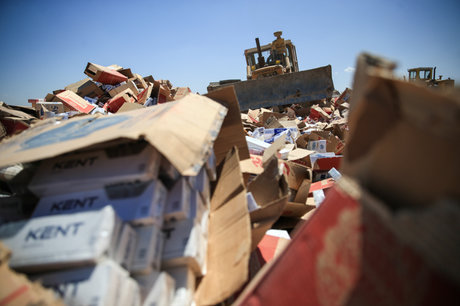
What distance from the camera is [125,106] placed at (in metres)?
2.71

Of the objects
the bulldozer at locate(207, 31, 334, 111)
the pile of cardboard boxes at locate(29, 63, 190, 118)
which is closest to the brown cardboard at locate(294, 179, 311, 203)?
the pile of cardboard boxes at locate(29, 63, 190, 118)

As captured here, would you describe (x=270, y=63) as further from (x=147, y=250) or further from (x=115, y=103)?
(x=147, y=250)

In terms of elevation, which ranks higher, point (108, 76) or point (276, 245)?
point (108, 76)

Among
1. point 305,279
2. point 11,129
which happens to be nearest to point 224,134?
point 305,279

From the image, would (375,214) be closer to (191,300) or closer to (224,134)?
(191,300)

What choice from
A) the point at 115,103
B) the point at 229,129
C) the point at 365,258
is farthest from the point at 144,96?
the point at 365,258

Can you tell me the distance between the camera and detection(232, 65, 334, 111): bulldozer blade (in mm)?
6816

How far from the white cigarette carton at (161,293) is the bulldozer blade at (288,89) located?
22.2 ft

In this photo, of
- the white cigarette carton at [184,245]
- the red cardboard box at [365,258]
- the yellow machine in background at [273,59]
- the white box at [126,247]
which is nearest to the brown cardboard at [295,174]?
the white cigarette carton at [184,245]

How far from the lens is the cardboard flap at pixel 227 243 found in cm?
91

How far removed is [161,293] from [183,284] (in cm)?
10

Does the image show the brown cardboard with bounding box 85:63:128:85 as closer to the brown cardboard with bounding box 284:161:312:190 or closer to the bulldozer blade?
the brown cardboard with bounding box 284:161:312:190

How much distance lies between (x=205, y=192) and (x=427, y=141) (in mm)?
983

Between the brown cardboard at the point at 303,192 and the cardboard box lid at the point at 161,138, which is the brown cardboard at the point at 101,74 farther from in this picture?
the brown cardboard at the point at 303,192
